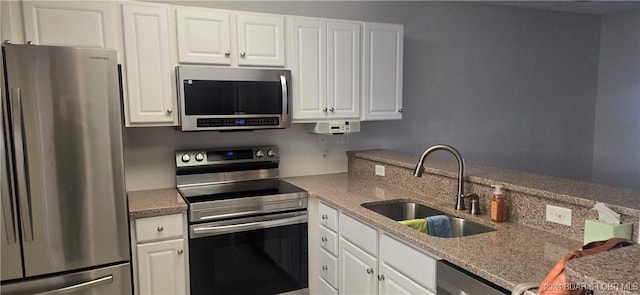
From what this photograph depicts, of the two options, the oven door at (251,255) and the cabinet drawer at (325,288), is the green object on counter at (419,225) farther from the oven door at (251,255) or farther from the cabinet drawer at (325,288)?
the oven door at (251,255)

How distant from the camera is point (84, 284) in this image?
7.31ft

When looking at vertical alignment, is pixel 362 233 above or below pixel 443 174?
below

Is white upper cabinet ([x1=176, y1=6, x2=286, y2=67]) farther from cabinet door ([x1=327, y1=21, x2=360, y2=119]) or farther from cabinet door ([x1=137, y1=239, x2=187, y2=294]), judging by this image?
cabinet door ([x1=137, y1=239, x2=187, y2=294])

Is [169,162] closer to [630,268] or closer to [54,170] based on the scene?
[54,170]

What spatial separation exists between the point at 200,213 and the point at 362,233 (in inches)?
37.8

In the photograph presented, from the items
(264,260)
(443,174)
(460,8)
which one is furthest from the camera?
(460,8)

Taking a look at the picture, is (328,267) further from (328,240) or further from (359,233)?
(359,233)

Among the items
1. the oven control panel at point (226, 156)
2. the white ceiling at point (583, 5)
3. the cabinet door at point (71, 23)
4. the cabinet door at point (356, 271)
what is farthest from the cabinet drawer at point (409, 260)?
the white ceiling at point (583, 5)

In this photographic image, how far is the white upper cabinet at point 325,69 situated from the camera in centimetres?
294

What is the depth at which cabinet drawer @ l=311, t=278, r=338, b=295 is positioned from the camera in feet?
→ 8.40

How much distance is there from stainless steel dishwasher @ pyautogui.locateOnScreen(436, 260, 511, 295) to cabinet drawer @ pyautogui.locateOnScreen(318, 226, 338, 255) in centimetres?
93

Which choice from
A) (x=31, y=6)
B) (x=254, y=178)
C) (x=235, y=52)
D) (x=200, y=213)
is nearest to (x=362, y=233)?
(x=200, y=213)

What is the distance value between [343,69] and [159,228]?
1.65m

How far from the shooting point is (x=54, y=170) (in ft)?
6.86
